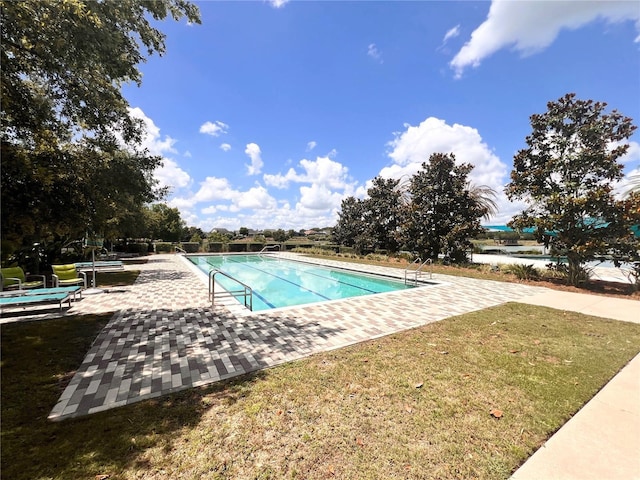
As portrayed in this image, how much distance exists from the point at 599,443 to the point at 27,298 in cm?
919

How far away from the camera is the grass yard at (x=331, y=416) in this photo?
205cm

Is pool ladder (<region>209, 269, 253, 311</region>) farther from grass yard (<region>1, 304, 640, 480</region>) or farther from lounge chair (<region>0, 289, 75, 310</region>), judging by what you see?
lounge chair (<region>0, 289, 75, 310</region>)

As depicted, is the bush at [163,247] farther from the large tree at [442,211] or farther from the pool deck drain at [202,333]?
the large tree at [442,211]

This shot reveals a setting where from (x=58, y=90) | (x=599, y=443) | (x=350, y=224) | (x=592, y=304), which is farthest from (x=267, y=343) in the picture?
(x=350, y=224)

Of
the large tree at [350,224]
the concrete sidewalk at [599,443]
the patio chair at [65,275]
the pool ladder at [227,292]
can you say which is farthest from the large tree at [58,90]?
the large tree at [350,224]

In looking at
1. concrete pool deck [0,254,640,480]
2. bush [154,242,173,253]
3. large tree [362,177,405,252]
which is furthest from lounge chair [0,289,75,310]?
bush [154,242,173,253]

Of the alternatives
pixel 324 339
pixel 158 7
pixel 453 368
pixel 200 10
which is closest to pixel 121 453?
pixel 324 339

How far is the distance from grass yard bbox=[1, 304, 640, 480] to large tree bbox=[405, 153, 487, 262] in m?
12.5

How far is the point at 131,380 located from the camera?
3336 mm

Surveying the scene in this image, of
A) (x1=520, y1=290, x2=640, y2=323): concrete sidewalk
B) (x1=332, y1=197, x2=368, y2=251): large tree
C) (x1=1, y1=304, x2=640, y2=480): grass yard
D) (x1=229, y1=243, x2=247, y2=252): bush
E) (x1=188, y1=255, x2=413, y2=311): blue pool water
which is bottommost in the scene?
(x1=188, y1=255, x2=413, y2=311): blue pool water

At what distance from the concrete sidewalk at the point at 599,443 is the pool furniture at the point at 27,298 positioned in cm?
823

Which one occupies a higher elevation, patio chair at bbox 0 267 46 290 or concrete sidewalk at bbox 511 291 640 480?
patio chair at bbox 0 267 46 290

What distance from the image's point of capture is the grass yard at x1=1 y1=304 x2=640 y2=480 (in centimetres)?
205

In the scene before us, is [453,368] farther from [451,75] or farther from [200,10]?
[451,75]
